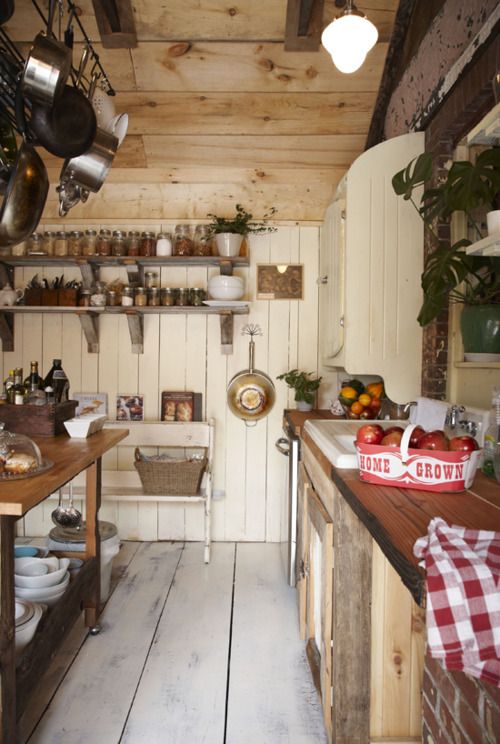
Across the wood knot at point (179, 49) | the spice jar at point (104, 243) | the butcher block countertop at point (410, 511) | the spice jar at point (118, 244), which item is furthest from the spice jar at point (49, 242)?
the butcher block countertop at point (410, 511)

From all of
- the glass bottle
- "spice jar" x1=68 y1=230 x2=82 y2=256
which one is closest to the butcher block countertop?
the glass bottle

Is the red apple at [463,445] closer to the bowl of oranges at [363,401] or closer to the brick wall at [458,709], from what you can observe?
the brick wall at [458,709]

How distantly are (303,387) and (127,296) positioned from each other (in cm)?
127

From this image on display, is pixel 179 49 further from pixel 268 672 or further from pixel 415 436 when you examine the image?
pixel 268 672

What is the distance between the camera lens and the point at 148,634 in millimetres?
2371

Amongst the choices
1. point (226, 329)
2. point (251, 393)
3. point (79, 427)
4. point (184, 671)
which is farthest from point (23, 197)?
→ point (251, 393)

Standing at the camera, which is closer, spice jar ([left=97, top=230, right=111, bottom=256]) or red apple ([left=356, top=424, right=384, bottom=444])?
red apple ([left=356, top=424, right=384, bottom=444])

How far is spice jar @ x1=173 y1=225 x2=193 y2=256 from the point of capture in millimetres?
3324

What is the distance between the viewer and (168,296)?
3.38m

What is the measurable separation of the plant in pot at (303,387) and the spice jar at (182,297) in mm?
802

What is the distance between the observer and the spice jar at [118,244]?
337cm

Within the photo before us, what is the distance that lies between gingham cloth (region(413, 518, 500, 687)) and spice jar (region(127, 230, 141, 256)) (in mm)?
2965

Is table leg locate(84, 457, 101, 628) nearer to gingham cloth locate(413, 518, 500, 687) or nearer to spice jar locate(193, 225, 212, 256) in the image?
spice jar locate(193, 225, 212, 256)

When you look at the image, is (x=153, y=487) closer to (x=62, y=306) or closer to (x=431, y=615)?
(x=62, y=306)
